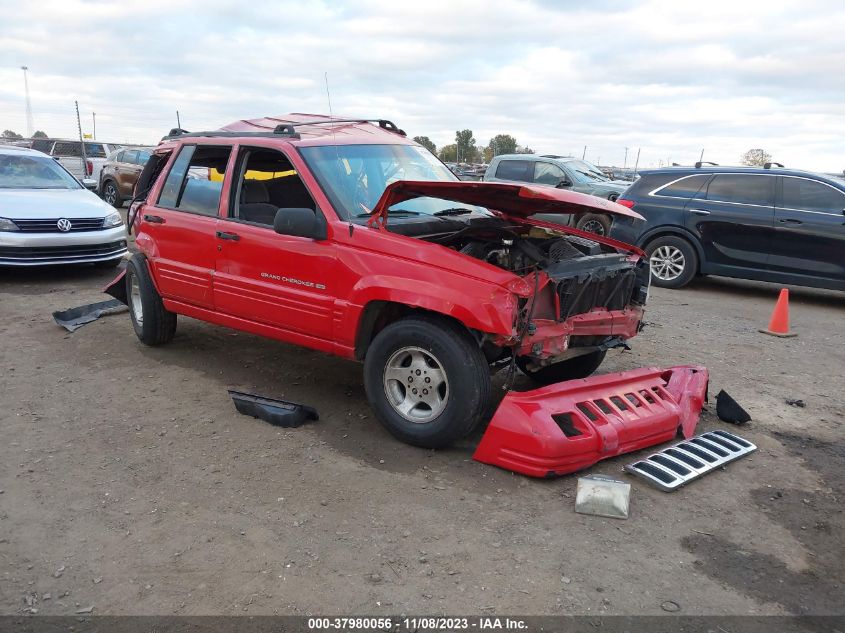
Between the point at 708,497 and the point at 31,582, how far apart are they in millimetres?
3308

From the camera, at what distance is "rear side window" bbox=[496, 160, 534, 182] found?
45.1 ft

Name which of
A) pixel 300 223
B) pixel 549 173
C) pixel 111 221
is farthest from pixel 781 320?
pixel 111 221

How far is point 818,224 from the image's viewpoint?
28.2 feet

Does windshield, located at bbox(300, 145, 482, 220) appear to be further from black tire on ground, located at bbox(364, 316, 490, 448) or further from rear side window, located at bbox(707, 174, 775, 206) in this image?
rear side window, located at bbox(707, 174, 775, 206)

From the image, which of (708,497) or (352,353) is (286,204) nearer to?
(352,353)

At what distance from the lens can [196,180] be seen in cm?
537

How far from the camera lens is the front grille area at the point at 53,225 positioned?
8086 mm

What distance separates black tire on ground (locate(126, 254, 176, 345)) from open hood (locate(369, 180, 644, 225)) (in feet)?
8.37

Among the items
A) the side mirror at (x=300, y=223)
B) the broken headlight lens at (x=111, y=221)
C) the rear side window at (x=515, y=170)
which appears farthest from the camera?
the rear side window at (x=515, y=170)

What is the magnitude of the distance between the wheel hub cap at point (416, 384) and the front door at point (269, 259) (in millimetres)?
582

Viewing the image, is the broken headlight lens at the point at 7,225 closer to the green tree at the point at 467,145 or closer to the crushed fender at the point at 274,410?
the crushed fender at the point at 274,410

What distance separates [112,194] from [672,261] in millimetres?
15230

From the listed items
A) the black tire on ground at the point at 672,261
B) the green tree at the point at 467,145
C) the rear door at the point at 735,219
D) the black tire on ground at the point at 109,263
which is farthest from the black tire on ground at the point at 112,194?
the green tree at the point at 467,145

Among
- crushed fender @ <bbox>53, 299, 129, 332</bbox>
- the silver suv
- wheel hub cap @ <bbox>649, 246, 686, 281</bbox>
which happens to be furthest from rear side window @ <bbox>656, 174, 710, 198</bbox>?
crushed fender @ <bbox>53, 299, 129, 332</bbox>
